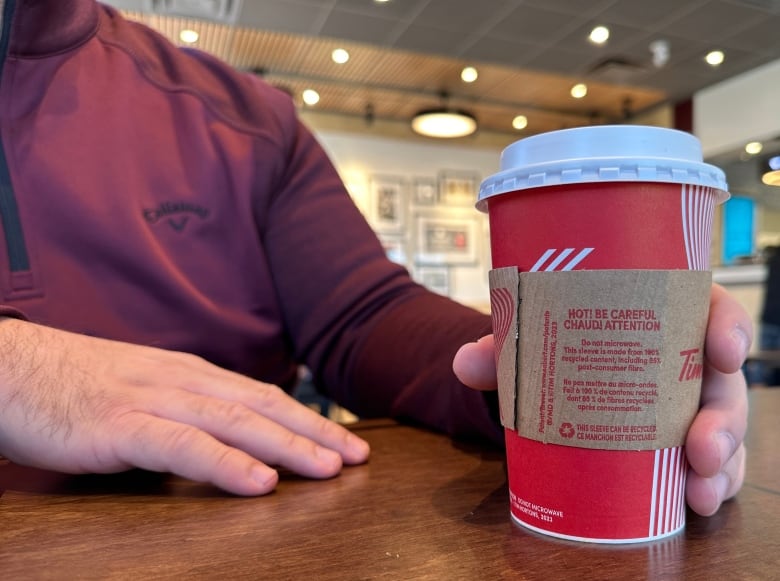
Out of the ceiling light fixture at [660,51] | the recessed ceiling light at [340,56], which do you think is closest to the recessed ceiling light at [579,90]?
the ceiling light fixture at [660,51]

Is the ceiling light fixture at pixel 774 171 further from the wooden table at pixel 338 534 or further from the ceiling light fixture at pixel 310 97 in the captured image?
the ceiling light fixture at pixel 310 97

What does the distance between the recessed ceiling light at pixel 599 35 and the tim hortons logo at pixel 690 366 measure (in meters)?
3.97

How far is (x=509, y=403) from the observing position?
1.29 ft

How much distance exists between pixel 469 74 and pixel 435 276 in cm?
200

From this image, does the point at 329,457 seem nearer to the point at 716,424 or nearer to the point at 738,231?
the point at 716,424

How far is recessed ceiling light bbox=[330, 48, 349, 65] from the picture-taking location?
4.23 metres

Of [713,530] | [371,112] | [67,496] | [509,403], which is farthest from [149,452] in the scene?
[371,112]

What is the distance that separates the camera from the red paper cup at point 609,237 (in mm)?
354

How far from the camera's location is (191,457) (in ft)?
1.49

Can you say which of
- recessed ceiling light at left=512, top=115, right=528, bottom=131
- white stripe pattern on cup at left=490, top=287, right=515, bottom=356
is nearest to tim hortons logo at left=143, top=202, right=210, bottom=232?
white stripe pattern on cup at left=490, top=287, right=515, bottom=356

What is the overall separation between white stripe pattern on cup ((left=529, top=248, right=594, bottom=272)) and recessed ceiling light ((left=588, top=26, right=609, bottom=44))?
13.0 ft

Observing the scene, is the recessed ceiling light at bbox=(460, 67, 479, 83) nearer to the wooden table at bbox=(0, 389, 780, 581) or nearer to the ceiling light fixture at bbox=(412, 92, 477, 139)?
the ceiling light fixture at bbox=(412, 92, 477, 139)

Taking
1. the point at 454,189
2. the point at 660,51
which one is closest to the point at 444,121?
the point at 454,189

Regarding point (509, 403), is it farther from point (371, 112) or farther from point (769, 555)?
point (371, 112)
